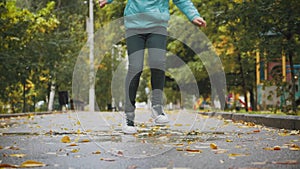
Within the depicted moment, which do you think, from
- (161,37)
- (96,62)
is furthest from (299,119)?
(96,62)

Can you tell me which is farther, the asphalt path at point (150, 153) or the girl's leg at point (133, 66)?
the girl's leg at point (133, 66)

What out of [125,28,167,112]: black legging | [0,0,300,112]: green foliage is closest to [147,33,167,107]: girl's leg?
[125,28,167,112]: black legging

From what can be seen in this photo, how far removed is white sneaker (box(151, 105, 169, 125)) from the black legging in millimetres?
68

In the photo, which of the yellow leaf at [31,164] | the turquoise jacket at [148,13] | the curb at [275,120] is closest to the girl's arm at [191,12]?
the turquoise jacket at [148,13]

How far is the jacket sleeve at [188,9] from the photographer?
6867 millimetres

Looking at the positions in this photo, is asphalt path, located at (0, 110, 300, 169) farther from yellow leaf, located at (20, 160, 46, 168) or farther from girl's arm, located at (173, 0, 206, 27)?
girl's arm, located at (173, 0, 206, 27)

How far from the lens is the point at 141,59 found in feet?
23.2

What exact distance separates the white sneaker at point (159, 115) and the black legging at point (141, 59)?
0.07 meters

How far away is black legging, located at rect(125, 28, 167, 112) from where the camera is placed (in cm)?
707

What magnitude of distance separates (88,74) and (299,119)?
3278 centimetres

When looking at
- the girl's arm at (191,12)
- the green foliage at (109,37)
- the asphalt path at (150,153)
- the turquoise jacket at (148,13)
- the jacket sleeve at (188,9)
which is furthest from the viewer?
the green foliage at (109,37)

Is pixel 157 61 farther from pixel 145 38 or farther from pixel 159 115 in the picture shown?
pixel 159 115

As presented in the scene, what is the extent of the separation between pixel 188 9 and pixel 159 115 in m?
1.40

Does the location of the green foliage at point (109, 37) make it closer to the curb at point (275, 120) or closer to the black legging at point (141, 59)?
the curb at point (275, 120)
